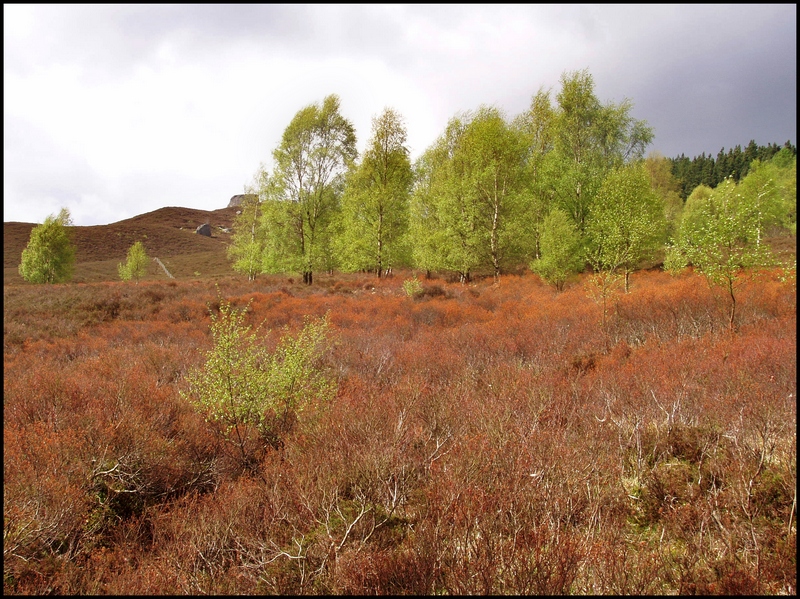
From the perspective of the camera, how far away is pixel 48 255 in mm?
34062

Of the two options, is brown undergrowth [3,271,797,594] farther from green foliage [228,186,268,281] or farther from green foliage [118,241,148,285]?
green foliage [118,241,148,285]

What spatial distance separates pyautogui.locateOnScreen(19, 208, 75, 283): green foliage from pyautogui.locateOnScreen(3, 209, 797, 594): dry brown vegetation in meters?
35.8

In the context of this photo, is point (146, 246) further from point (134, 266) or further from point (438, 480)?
point (438, 480)

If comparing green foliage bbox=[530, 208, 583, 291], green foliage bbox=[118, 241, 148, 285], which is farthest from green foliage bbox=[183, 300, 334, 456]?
green foliage bbox=[118, 241, 148, 285]

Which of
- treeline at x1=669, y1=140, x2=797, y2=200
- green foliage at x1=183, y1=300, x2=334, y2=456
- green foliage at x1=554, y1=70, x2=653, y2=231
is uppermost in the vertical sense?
treeline at x1=669, y1=140, x2=797, y2=200

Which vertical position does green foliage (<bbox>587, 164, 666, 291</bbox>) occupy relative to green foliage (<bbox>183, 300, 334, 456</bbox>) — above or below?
above

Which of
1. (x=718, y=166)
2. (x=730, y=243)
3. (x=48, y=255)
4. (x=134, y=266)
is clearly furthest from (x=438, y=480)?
(x=718, y=166)

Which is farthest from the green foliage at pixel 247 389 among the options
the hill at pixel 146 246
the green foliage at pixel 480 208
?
the hill at pixel 146 246

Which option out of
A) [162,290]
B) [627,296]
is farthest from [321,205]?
[627,296]

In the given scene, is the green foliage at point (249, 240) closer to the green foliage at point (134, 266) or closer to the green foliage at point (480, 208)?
the green foliage at point (480, 208)

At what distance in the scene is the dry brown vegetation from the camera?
Result: 8.51 feet

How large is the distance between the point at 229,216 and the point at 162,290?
93867 mm

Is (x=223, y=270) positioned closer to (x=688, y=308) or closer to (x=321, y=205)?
(x=321, y=205)

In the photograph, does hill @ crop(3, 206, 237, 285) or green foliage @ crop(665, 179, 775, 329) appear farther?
hill @ crop(3, 206, 237, 285)
